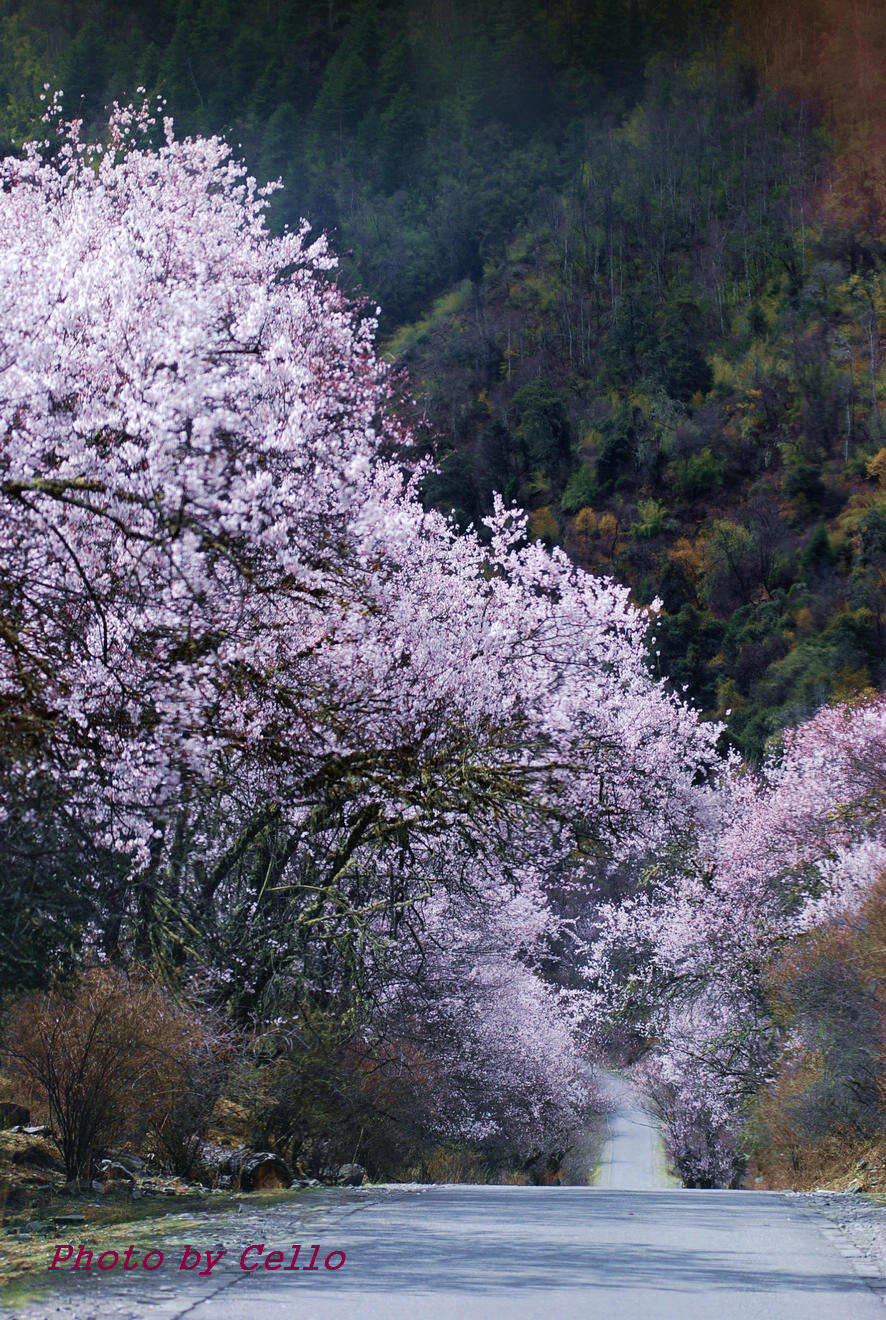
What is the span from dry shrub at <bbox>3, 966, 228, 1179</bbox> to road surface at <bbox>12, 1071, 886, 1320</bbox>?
4.95 feet

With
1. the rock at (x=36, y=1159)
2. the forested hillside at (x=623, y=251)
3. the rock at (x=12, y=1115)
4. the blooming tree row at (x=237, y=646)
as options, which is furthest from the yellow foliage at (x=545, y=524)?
the rock at (x=36, y=1159)

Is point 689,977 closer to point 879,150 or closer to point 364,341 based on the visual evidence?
point 364,341

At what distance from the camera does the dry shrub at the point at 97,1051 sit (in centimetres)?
1068

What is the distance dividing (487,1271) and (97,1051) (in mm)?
4485

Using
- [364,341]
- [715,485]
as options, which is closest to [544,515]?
[715,485]

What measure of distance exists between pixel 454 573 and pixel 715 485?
85.1m

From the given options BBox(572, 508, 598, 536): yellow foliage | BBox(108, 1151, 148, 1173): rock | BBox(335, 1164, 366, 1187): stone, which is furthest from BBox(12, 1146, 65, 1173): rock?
BBox(572, 508, 598, 536): yellow foliage

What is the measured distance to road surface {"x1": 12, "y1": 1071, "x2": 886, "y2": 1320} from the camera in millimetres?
6199

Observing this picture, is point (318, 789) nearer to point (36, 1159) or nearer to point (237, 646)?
point (237, 646)

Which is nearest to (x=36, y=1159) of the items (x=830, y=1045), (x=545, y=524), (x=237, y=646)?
(x=237, y=646)

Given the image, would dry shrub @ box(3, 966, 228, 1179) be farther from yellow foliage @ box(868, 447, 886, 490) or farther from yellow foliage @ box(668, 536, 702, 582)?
yellow foliage @ box(868, 447, 886, 490)

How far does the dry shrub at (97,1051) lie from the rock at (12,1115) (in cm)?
72

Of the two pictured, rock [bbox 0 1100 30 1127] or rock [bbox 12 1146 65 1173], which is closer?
rock [bbox 12 1146 65 1173]

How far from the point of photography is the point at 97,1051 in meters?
10.7
